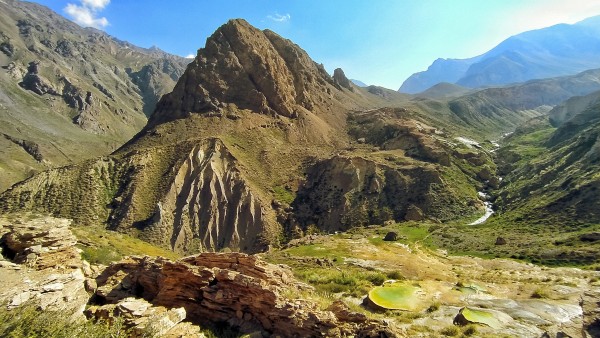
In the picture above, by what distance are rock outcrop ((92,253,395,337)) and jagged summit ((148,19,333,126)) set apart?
11266 centimetres

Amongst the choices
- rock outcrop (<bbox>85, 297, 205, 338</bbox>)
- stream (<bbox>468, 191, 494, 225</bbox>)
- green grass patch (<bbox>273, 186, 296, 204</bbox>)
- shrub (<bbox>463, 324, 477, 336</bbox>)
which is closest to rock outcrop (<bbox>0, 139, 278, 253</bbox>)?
green grass patch (<bbox>273, 186, 296, 204</bbox>)

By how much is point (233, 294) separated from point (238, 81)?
426ft

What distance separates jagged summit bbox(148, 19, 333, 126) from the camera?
134250 mm

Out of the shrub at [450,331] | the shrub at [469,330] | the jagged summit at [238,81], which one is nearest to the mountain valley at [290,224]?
the shrub at [469,330]

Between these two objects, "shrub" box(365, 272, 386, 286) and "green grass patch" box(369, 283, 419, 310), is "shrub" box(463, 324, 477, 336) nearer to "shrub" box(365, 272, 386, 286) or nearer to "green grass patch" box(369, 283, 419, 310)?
"green grass patch" box(369, 283, 419, 310)

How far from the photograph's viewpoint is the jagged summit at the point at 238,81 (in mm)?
134250

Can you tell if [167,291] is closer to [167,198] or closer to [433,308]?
[433,308]

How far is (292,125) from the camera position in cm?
13650

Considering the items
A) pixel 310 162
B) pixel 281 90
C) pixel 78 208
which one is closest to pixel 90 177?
pixel 78 208

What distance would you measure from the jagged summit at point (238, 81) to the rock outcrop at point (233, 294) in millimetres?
112656

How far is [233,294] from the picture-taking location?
714 inches

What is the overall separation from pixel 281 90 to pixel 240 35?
28798 millimetres

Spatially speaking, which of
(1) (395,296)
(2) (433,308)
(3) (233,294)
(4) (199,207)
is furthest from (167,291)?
(4) (199,207)

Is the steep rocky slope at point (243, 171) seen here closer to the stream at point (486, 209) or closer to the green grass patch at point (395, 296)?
the stream at point (486, 209)
